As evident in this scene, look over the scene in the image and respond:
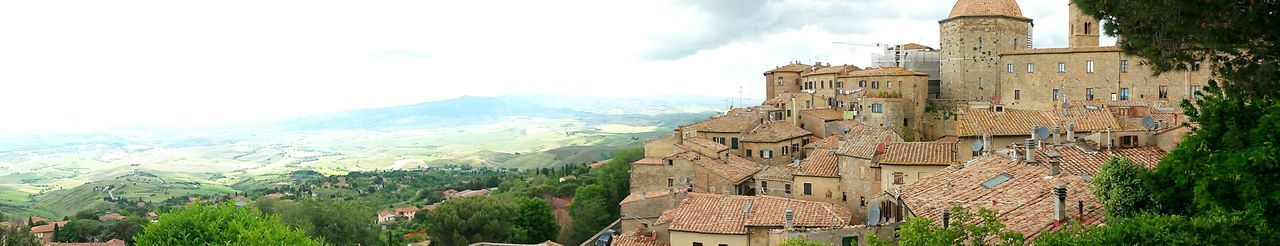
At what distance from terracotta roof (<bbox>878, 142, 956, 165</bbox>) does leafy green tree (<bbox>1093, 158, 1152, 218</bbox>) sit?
53.6 ft

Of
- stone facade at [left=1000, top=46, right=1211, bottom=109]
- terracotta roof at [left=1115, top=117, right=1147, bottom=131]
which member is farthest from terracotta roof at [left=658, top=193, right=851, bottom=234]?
stone facade at [left=1000, top=46, right=1211, bottom=109]

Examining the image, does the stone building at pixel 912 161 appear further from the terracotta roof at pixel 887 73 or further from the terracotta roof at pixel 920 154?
the terracotta roof at pixel 887 73

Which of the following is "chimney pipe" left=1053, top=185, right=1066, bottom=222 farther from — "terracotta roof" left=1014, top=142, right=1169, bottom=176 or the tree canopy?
"terracotta roof" left=1014, top=142, right=1169, bottom=176

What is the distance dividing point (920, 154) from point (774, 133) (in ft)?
83.3

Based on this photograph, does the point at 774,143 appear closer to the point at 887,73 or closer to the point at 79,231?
the point at 887,73

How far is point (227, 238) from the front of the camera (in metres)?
22.8

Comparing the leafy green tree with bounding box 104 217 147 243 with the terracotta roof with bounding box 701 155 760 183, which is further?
the leafy green tree with bounding box 104 217 147 243

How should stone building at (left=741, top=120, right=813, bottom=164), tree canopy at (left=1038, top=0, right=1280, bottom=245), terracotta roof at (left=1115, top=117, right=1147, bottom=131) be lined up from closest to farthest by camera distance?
tree canopy at (left=1038, top=0, right=1280, bottom=245)
terracotta roof at (left=1115, top=117, right=1147, bottom=131)
stone building at (left=741, top=120, right=813, bottom=164)

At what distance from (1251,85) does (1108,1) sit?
7.98 feet

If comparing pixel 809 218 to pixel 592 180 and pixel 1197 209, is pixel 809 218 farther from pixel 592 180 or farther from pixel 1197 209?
Result: pixel 592 180

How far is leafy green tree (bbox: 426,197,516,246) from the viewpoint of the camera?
56.8 meters

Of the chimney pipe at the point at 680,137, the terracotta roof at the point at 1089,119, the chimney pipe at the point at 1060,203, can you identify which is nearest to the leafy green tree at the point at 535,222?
the chimney pipe at the point at 680,137

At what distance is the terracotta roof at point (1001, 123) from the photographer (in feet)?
94.5

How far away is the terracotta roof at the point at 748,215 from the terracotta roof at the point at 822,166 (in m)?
6.30
